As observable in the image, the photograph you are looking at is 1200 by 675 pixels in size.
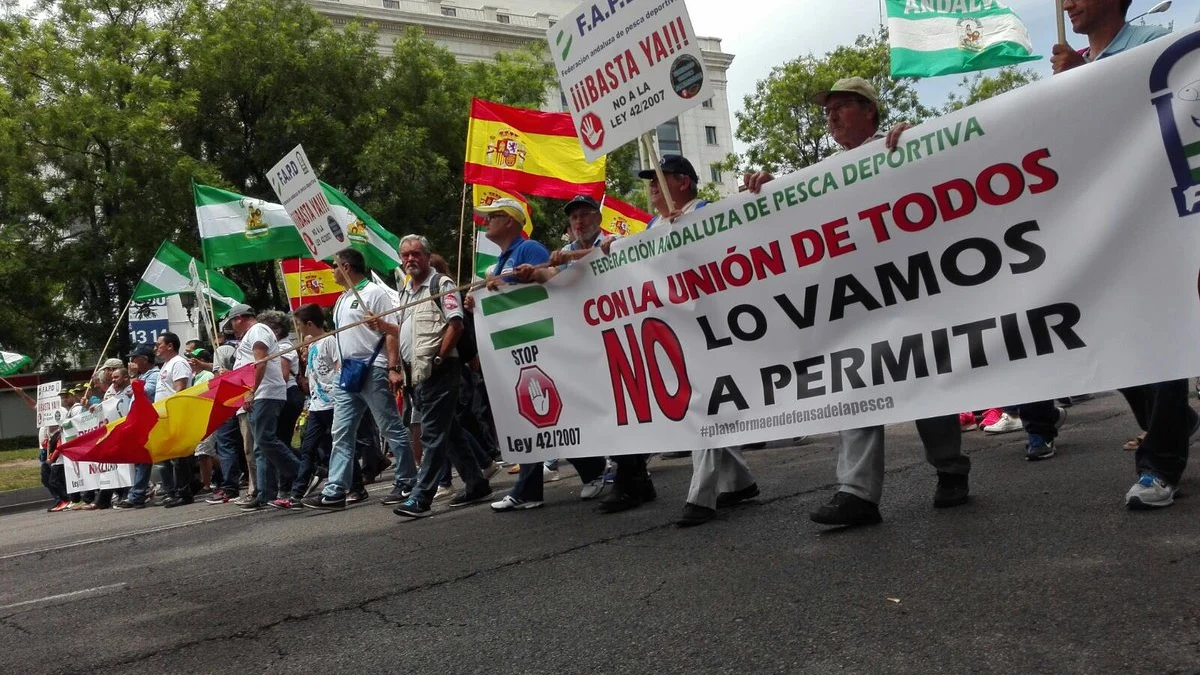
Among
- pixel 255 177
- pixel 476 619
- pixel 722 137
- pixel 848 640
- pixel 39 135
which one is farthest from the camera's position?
pixel 722 137

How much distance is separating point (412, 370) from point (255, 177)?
20269 millimetres

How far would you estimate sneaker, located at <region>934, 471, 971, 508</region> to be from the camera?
190 inches

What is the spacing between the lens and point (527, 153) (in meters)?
10.3

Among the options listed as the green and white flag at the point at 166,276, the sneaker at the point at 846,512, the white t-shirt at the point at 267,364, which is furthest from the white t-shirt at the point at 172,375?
the sneaker at the point at 846,512

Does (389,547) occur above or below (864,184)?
below

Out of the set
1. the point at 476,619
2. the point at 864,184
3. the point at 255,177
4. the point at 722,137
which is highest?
the point at 722,137

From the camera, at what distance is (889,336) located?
13.0 feet

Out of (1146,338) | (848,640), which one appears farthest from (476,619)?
(1146,338)

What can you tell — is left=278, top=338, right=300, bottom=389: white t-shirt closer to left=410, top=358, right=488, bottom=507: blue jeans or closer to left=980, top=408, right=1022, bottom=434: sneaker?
left=410, top=358, right=488, bottom=507: blue jeans

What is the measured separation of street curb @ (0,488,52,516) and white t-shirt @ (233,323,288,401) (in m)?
7.62

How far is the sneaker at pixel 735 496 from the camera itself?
225 inches

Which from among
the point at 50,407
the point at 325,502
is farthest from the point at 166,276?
the point at 325,502

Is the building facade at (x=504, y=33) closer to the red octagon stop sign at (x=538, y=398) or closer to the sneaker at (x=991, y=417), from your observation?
the sneaker at (x=991, y=417)

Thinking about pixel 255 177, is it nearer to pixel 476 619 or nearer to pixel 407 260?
pixel 407 260
